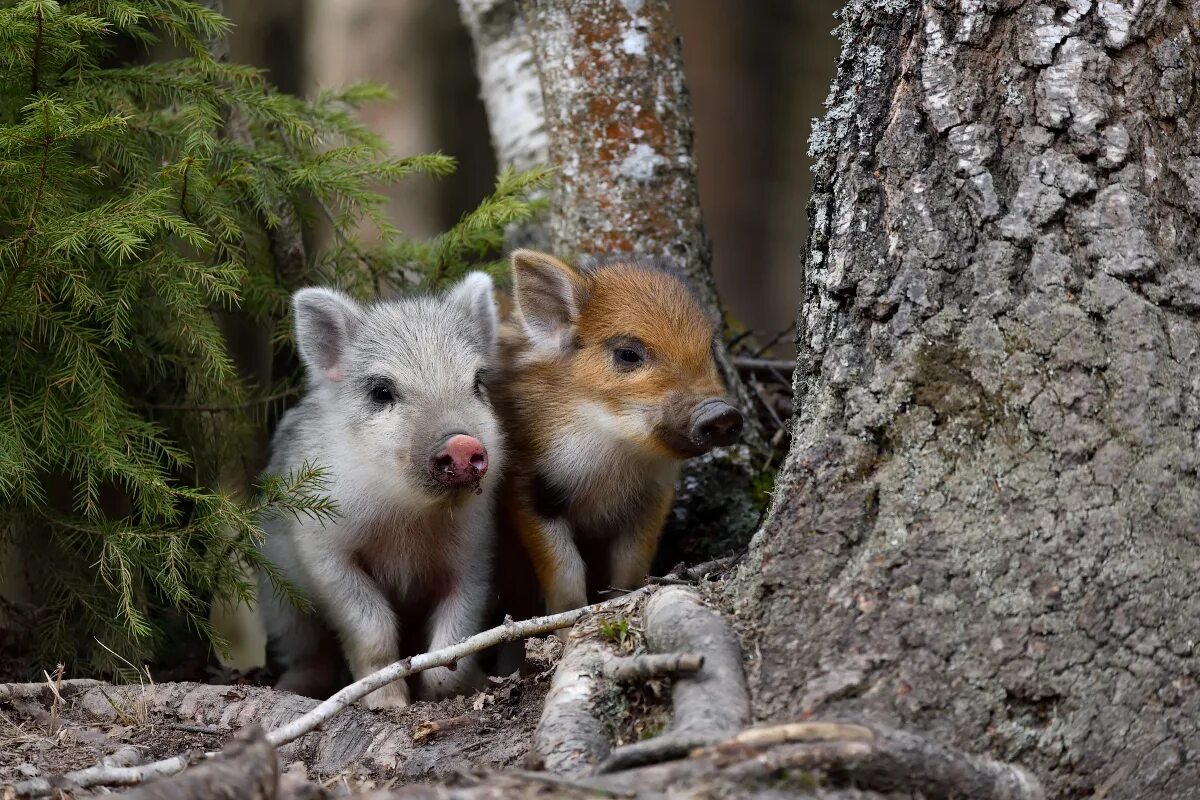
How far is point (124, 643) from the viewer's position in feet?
18.1

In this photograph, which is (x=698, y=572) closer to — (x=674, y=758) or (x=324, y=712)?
(x=324, y=712)

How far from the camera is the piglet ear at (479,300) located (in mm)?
5734

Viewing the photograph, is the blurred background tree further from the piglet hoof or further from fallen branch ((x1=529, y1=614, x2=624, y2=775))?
fallen branch ((x1=529, y1=614, x2=624, y2=775))

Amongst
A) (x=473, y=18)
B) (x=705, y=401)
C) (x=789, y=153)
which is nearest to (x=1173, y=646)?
(x=705, y=401)

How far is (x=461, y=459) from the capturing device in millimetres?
4895

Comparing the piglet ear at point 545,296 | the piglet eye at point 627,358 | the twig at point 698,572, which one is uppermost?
the piglet ear at point 545,296

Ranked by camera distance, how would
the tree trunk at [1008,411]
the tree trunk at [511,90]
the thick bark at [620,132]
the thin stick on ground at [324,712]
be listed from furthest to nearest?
the tree trunk at [511,90], the thick bark at [620,132], the thin stick on ground at [324,712], the tree trunk at [1008,411]

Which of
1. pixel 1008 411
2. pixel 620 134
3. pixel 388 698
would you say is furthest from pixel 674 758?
pixel 620 134

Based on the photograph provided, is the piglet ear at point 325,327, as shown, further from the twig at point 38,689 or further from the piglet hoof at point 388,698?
the twig at point 38,689

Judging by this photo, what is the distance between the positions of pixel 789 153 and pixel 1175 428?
1271cm

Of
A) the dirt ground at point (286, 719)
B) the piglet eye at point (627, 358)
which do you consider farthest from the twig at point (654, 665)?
the piglet eye at point (627, 358)

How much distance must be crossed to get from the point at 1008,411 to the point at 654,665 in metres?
1.24

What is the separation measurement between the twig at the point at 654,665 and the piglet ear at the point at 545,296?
96.8 inches

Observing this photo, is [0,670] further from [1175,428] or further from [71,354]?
[1175,428]
